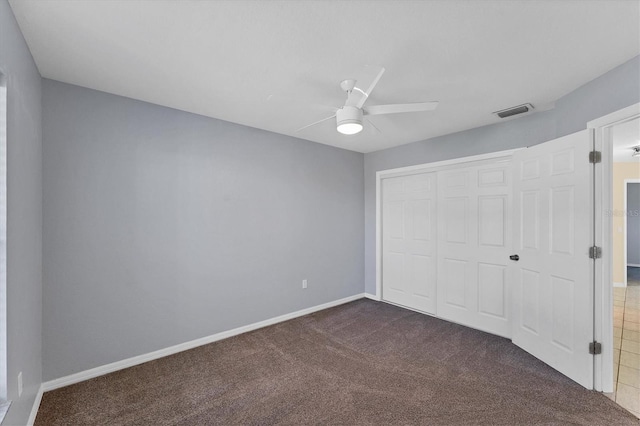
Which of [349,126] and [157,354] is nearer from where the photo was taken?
[349,126]

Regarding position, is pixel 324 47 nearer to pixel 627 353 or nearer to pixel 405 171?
pixel 405 171

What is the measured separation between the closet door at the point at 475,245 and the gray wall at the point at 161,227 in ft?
5.96

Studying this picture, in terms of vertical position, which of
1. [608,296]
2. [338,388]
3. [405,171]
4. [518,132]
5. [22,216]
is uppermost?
[518,132]

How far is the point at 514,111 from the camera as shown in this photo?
3.02 m

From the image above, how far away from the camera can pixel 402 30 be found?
1738 mm

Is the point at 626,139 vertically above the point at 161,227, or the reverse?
the point at 626,139

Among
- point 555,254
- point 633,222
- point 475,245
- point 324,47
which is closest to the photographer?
point 324,47

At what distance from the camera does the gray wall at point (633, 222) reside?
6754 millimetres

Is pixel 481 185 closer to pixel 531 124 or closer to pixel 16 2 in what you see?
pixel 531 124

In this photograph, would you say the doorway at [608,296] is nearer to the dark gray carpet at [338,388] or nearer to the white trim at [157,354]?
the dark gray carpet at [338,388]

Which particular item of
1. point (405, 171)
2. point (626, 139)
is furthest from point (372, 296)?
point (626, 139)

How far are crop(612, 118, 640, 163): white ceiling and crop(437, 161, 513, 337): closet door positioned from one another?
136 centimetres

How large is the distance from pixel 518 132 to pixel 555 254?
1.44m

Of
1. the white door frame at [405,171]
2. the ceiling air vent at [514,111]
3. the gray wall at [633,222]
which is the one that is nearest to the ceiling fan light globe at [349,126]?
the ceiling air vent at [514,111]
